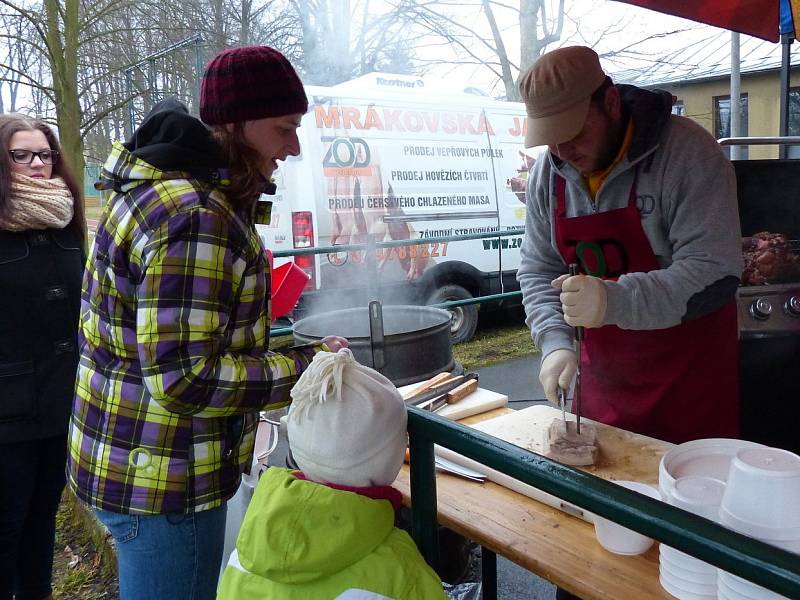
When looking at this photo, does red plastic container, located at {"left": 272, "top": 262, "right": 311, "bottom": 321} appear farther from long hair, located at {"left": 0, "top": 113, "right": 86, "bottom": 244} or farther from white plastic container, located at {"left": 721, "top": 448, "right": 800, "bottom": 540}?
white plastic container, located at {"left": 721, "top": 448, "right": 800, "bottom": 540}

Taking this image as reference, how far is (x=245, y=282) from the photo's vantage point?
1.39 metres

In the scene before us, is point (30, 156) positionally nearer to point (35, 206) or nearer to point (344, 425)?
point (35, 206)

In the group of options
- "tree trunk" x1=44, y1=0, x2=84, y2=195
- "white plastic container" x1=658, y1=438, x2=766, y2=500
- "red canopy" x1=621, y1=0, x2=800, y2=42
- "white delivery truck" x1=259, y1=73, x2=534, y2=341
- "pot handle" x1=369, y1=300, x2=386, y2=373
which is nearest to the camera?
"white plastic container" x1=658, y1=438, x2=766, y2=500

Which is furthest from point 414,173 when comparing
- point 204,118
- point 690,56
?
point 690,56

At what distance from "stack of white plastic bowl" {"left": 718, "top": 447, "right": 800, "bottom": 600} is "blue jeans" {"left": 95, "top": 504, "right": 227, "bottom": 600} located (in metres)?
1.09

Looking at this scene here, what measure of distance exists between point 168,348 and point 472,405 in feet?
3.61

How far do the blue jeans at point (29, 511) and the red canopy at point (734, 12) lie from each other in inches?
108

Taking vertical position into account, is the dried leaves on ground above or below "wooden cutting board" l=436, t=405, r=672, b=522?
below

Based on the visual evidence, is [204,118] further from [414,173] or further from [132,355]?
[414,173]

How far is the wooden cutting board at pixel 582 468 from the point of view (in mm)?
1531

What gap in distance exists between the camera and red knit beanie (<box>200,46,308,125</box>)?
1411 mm

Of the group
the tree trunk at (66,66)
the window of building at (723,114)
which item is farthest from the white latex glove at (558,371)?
the window of building at (723,114)

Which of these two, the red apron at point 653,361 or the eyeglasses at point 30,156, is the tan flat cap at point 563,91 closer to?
the red apron at point 653,361

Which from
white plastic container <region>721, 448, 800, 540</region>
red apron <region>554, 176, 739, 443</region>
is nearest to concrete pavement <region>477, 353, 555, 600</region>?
red apron <region>554, 176, 739, 443</region>
